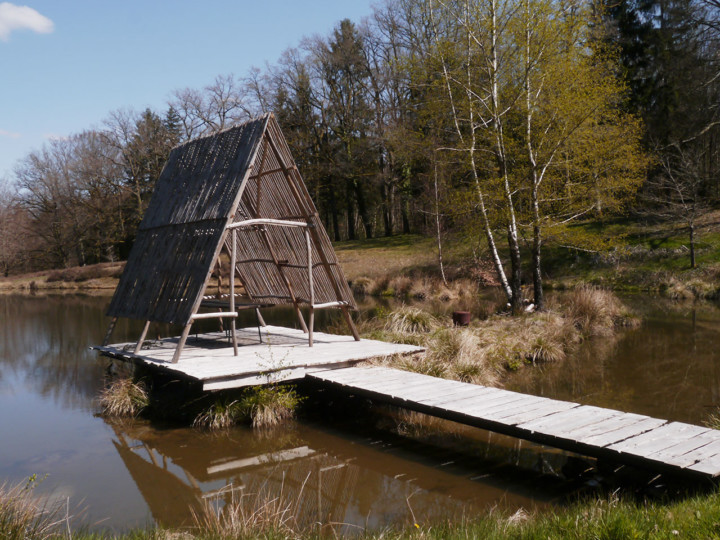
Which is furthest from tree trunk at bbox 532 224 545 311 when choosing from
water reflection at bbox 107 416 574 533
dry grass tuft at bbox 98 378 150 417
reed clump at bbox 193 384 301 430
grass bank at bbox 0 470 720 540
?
grass bank at bbox 0 470 720 540

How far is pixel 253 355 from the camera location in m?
10.5

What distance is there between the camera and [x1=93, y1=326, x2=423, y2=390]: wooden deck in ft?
29.5

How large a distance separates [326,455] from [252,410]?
Result: 5.69 feet

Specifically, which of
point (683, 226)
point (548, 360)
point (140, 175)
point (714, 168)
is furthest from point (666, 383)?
point (140, 175)

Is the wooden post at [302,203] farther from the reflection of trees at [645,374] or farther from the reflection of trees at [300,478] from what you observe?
the reflection of trees at [645,374]

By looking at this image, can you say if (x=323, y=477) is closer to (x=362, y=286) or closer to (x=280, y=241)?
(x=280, y=241)

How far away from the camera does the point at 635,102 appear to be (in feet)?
103

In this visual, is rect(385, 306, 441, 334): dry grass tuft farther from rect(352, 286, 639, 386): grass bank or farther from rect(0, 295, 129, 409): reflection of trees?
rect(0, 295, 129, 409): reflection of trees

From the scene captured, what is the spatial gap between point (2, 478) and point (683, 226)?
88.7 feet

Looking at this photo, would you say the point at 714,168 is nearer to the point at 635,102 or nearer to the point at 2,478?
the point at 635,102

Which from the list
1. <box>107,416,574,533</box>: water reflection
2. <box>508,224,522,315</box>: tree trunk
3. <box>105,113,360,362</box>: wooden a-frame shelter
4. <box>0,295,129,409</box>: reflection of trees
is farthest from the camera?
<box>508,224,522,315</box>: tree trunk

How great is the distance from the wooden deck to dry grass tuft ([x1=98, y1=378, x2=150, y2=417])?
49cm

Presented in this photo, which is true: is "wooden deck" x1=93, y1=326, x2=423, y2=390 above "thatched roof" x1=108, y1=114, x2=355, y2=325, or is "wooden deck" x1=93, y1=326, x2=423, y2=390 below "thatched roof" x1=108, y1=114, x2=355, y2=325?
below

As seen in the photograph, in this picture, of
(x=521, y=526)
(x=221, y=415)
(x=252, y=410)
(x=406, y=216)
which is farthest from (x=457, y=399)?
(x=406, y=216)
